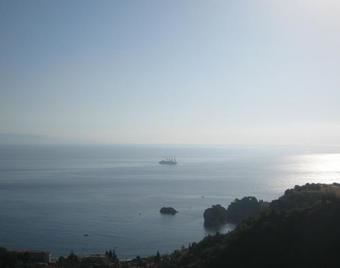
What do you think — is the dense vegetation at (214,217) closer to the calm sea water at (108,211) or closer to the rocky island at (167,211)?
the calm sea water at (108,211)

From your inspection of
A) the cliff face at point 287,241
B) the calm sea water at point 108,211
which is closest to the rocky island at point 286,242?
the cliff face at point 287,241

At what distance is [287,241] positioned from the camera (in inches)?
741

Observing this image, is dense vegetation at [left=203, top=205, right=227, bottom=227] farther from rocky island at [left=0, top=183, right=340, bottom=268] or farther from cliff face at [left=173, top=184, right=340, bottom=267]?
cliff face at [left=173, top=184, right=340, bottom=267]

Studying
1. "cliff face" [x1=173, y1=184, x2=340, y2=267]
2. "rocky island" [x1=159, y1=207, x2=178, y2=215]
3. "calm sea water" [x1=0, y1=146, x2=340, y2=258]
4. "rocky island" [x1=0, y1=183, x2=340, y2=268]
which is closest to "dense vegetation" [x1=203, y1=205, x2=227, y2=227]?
"calm sea water" [x1=0, y1=146, x2=340, y2=258]

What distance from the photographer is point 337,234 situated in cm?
1795

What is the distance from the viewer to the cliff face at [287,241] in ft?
57.1

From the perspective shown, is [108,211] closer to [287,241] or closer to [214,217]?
[214,217]

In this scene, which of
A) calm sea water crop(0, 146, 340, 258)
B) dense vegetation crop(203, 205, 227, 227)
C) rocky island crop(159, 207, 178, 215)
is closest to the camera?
calm sea water crop(0, 146, 340, 258)

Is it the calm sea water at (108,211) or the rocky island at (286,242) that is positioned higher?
the rocky island at (286,242)

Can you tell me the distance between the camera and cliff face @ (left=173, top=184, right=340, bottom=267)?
17.4 m

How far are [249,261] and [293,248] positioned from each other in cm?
176

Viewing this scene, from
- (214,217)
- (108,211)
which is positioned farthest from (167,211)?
(108,211)

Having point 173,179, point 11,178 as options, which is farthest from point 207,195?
point 11,178

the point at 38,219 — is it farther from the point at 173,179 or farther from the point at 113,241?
the point at 173,179
